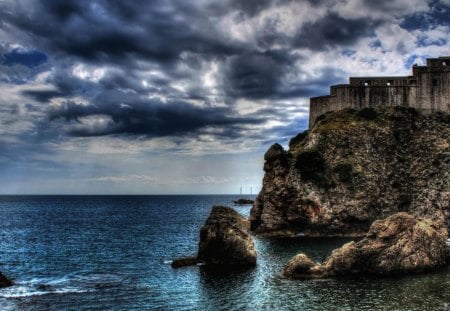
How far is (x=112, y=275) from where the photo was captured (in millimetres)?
42469

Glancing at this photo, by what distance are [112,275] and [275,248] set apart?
22.3m

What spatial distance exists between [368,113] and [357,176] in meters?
14.2

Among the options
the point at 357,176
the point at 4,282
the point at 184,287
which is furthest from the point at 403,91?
the point at 4,282

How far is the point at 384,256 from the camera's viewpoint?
133 ft

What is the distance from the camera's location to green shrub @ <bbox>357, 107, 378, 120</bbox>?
3187 inches

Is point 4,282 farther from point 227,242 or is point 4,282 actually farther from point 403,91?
point 403,91

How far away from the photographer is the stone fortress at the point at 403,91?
79.4 m

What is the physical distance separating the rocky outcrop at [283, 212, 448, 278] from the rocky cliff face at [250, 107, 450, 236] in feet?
85.3

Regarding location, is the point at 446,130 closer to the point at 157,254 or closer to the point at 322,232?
the point at 322,232

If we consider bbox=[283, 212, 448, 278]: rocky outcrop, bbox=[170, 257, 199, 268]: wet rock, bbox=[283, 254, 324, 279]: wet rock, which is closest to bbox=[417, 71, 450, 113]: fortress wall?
bbox=[283, 212, 448, 278]: rocky outcrop

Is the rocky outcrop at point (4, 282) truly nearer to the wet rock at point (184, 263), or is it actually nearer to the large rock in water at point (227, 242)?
the wet rock at point (184, 263)

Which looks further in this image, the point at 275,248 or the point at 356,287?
the point at 275,248

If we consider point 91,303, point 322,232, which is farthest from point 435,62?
point 91,303

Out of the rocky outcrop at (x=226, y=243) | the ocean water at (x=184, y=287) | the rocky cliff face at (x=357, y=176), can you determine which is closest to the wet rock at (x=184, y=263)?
the rocky outcrop at (x=226, y=243)
